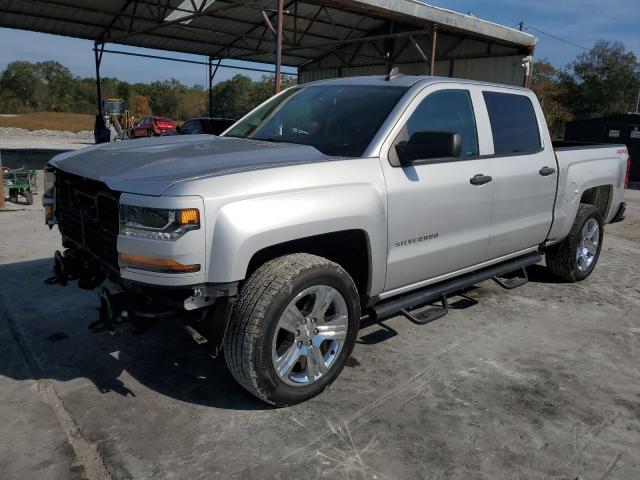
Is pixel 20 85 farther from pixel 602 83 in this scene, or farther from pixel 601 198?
pixel 601 198

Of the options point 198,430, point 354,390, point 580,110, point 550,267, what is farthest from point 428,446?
point 580,110

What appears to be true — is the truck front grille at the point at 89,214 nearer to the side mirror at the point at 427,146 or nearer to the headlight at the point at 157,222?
the headlight at the point at 157,222

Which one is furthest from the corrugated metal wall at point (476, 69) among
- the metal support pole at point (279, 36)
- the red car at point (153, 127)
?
the red car at point (153, 127)

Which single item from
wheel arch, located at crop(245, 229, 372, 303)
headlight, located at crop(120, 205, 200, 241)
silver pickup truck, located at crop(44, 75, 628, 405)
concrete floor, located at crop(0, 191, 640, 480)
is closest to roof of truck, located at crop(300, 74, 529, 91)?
silver pickup truck, located at crop(44, 75, 628, 405)

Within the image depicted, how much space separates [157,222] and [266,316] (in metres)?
0.73

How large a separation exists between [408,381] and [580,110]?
49.7 m

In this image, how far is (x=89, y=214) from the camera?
3160 millimetres

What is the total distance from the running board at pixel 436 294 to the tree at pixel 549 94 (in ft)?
139

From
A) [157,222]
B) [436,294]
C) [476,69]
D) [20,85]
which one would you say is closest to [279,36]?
[436,294]

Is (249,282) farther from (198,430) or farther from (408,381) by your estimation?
(408,381)

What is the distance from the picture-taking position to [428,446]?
2.80 m

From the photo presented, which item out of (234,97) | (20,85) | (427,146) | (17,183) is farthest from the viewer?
(20,85)

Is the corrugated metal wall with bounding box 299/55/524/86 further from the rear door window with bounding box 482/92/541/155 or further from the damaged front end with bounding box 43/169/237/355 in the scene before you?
the damaged front end with bounding box 43/169/237/355

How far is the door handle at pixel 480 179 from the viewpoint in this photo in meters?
3.91
